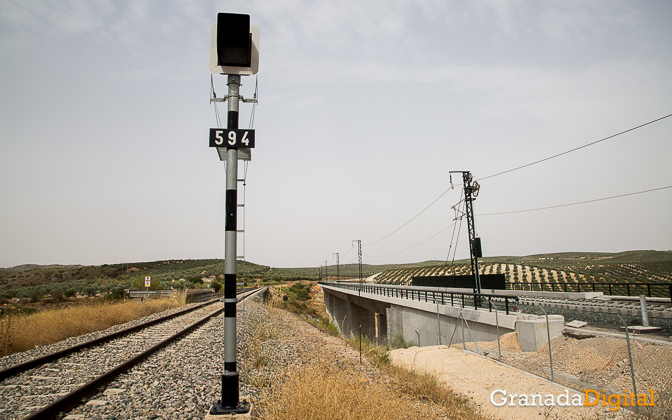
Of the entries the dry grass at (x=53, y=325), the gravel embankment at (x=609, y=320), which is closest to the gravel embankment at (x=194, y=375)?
the dry grass at (x=53, y=325)

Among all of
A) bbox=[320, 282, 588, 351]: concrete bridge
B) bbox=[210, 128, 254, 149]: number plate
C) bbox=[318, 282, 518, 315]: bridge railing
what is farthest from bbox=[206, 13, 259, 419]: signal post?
bbox=[318, 282, 518, 315]: bridge railing

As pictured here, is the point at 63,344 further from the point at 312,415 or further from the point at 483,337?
the point at 483,337

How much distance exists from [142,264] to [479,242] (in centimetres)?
15372

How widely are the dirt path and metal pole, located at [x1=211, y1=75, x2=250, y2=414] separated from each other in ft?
18.0

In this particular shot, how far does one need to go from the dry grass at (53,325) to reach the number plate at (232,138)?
1078 cm

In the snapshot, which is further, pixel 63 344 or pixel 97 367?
pixel 63 344

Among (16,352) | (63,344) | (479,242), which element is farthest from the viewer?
(479,242)

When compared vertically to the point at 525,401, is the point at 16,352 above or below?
above

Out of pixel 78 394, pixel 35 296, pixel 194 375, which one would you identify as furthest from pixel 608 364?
pixel 35 296

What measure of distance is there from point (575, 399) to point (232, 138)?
943cm

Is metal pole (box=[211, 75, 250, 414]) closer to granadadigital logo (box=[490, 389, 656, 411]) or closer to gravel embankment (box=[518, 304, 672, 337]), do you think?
granadadigital logo (box=[490, 389, 656, 411])

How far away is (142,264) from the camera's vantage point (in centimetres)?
14912

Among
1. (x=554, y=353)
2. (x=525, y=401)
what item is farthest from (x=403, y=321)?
(x=525, y=401)

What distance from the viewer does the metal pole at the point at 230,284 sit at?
4973 mm
